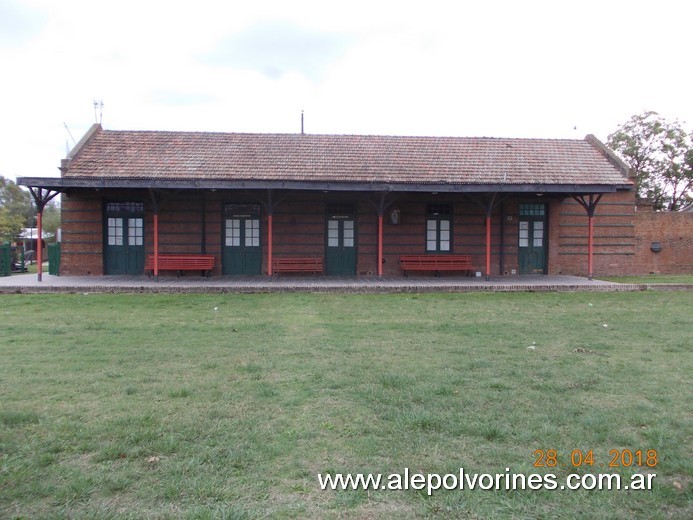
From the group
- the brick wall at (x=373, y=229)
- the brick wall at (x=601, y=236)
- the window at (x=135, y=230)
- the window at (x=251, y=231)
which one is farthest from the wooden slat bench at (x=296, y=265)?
the brick wall at (x=601, y=236)

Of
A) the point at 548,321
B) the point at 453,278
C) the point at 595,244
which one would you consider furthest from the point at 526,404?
the point at 595,244

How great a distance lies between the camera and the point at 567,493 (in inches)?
107

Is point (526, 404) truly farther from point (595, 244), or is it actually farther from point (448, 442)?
point (595, 244)

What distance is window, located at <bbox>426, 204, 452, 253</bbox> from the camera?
57.0ft

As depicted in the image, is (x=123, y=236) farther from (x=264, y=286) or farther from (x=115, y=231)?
(x=264, y=286)

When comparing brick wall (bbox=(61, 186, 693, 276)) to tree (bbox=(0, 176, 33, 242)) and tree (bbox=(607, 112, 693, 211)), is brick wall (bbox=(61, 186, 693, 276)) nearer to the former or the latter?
tree (bbox=(607, 112, 693, 211))

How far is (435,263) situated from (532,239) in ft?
12.3

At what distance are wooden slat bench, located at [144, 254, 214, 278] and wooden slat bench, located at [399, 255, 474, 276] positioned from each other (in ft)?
20.3

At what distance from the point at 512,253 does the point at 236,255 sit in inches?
366

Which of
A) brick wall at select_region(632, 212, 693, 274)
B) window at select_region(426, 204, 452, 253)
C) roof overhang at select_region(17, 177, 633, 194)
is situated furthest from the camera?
brick wall at select_region(632, 212, 693, 274)

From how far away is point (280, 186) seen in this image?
46.5 ft

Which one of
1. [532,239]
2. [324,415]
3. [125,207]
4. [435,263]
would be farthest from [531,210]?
[324,415]

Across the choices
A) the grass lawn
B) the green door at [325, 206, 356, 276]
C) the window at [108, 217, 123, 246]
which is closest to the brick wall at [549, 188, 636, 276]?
the green door at [325, 206, 356, 276]

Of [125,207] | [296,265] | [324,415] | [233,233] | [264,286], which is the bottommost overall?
[324,415]
